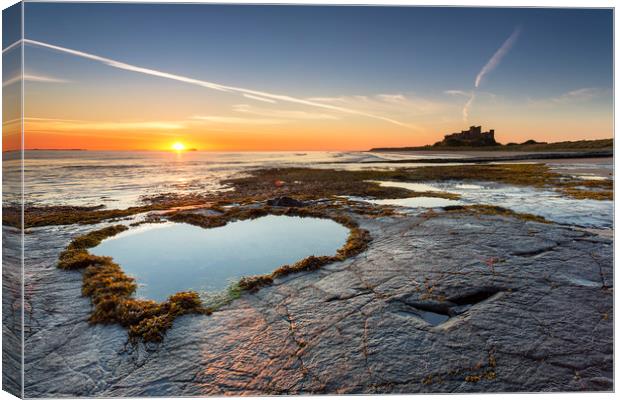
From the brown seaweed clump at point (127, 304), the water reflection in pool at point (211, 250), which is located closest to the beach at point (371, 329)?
the brown seaweed clump at point (127, 304)

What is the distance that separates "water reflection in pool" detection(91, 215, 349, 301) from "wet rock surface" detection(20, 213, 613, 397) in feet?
3.60

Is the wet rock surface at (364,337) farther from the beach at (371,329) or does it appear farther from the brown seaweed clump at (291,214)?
the brown seaweed clump at (291,214)

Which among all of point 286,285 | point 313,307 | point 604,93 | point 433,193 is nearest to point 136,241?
point 286,285

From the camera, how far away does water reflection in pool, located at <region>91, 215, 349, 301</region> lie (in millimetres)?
6797

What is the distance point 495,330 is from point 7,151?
7.00 metres

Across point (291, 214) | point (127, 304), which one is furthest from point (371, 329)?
point (291, 214)

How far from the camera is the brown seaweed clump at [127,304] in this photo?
16.0 feet

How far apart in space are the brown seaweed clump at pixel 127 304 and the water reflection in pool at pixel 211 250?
334 mm

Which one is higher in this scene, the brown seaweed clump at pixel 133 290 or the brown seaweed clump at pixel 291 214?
the brown seaweed clump at pixel 291 214

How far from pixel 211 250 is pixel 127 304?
10.7 ft

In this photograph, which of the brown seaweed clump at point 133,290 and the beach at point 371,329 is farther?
the brown seaweed clump at point 133,290

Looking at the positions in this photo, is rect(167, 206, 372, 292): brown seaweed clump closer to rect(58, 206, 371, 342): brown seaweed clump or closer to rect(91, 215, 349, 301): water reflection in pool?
rect(58, 206, 371, 342): brown seaweed clump

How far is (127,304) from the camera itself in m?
5.45

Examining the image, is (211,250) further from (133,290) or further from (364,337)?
(364,337)
